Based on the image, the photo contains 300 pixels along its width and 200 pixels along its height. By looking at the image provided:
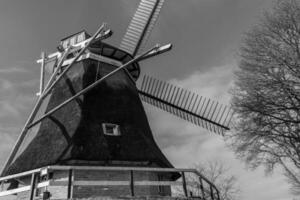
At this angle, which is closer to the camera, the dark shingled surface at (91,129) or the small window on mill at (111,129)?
the dark shingled surface at (91,129)

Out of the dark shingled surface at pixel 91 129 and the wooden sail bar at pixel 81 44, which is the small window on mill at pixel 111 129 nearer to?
the dark shingled surface at pixel 91 129

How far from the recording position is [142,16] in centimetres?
1620

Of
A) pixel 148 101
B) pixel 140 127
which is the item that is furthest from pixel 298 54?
pixel 148 101

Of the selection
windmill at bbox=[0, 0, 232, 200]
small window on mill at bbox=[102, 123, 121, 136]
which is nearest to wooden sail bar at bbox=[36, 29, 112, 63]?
windmill at bbox=[0, 0, 232, 200]

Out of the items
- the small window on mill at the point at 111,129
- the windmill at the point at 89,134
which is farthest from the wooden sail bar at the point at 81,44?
the small window on mill at the point at 111,129

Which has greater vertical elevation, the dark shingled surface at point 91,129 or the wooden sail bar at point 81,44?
the wooden sail bar at point 81,44

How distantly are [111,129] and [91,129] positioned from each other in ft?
2.74

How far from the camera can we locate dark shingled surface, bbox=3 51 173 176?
925 centimetres

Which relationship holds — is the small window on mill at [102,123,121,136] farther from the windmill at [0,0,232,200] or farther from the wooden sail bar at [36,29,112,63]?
the wooden sail bar at [36,29,112,63]

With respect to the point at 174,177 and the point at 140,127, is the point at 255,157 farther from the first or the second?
the point at 140,127

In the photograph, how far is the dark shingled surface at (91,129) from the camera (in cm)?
925

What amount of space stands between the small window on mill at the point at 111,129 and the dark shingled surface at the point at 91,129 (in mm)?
170

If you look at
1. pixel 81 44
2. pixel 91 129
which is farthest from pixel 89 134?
pixel 81 44

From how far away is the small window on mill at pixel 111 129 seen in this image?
10.3m
